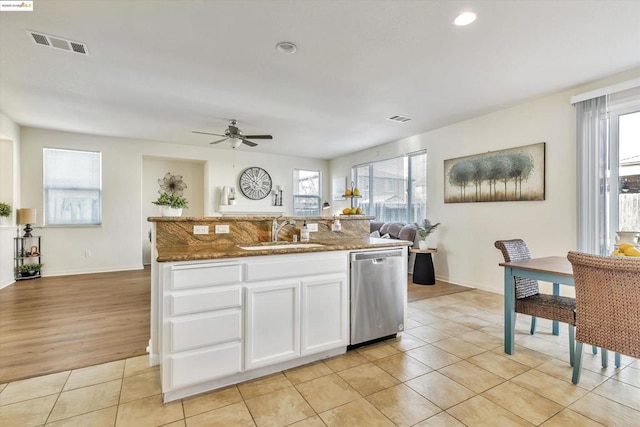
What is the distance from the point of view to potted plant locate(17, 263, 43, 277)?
5.22 m

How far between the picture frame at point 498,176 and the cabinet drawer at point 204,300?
4.00 m

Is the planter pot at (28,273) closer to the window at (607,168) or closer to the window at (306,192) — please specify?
the window at (306,192)

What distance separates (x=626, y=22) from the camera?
2.35 metres

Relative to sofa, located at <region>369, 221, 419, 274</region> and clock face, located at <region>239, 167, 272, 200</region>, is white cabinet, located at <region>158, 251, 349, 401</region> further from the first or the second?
clock face, located at <region>239, 167, 272, 200</region>

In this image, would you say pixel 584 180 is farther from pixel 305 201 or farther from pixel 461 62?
pixel 305 201

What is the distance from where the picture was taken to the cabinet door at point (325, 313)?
233cm

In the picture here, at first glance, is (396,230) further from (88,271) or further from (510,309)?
(88,271)

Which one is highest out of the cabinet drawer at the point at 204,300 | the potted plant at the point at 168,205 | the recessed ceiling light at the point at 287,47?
the recessed ceiling light at the point at 287,47

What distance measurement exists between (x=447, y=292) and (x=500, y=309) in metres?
0.88

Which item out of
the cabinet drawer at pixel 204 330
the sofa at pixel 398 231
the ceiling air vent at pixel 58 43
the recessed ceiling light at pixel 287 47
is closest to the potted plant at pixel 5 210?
the ceiling air vent at pixel 58 43

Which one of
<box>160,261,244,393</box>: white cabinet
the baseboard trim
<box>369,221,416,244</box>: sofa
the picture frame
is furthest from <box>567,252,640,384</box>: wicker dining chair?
the baseboard trim

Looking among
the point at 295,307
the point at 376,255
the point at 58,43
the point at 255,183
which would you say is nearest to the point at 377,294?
the point at 376,255

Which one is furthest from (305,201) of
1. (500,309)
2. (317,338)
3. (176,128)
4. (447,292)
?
(317,338)

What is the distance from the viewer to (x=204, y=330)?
1932 mm
